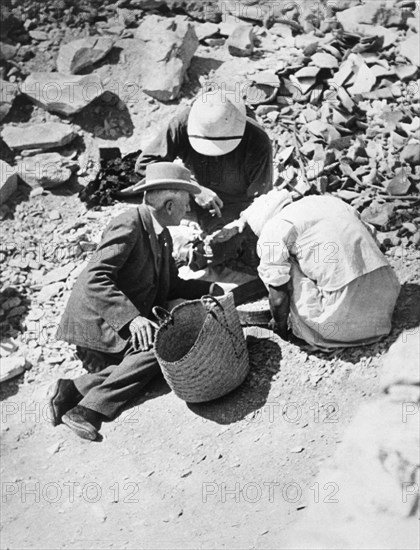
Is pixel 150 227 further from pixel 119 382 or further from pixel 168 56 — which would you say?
pixel 168 56

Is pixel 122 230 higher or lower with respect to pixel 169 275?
higher

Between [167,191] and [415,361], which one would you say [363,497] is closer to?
[415,361]

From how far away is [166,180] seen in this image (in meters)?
6.29

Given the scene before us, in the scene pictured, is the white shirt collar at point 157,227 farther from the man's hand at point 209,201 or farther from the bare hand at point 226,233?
the bare hand at point 226,233

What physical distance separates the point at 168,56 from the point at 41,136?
57.0 inches

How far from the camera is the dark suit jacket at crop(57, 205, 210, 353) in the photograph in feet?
20.0

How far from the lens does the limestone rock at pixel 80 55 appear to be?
30.9 ft

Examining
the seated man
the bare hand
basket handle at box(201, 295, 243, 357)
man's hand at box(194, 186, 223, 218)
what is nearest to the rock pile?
the bare hand

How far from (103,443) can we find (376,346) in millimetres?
1861

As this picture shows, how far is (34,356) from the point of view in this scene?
7.11m

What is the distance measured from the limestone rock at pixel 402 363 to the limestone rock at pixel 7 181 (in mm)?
4035

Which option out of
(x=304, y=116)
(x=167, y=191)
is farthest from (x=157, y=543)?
(x=304, y=116)

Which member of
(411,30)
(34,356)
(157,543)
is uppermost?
(411,30)

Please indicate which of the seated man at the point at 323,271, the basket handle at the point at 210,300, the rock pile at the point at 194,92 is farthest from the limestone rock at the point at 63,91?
the basket handle at the point at 210,300
